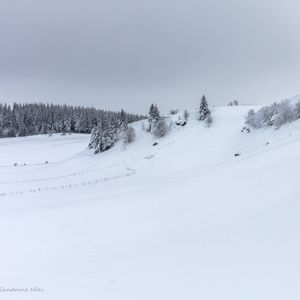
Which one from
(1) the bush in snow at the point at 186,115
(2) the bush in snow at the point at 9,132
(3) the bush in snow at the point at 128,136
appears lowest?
(3) the bush in snow at the point at 128,136

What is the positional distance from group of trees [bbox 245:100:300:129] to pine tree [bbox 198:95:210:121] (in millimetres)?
14878

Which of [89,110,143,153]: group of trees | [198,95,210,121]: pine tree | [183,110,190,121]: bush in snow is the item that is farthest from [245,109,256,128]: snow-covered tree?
[89,110,143,153]: group of trees

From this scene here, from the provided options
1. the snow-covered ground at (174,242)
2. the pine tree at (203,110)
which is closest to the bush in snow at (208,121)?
the pine tree at (203,110)

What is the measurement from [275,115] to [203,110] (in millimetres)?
23463

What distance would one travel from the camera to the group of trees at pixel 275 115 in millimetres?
59875

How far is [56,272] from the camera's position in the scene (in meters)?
10.8

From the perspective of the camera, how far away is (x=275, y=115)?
64.4 m

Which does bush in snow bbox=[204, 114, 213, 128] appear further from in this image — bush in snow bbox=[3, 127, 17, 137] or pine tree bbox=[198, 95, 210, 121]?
bush in snow bbox=[3, 127, 17, 137]

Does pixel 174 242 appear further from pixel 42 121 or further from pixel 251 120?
pixel 42 121

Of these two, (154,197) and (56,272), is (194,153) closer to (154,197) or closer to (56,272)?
(154,197)

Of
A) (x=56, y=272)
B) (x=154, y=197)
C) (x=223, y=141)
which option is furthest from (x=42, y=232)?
(x=223, y=141)

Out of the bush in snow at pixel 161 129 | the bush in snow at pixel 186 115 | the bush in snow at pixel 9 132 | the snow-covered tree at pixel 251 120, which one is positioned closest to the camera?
the snow-covered tree at pixel 251 120

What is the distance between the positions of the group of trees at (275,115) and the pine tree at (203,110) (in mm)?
14878

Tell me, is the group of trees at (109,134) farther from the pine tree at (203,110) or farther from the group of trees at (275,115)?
the group of trees at (275,115)
